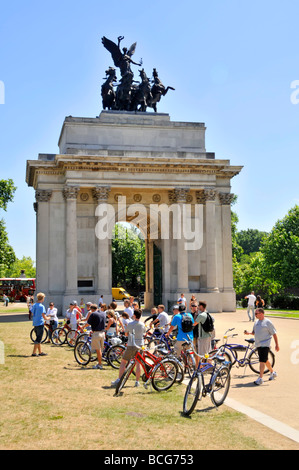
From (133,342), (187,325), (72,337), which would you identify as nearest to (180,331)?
(187,325)

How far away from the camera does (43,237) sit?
3706 centimetres

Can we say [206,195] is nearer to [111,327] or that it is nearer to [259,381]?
[111,327]

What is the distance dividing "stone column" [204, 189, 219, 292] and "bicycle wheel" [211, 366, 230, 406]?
2747 centimetres

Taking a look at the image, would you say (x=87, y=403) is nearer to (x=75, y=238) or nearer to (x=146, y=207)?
(x=75, y=238)

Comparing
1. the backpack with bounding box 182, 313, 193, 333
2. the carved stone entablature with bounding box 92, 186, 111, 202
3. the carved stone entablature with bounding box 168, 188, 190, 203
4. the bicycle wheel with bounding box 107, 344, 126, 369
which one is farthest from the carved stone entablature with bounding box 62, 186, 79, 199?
the backpack with bounding box 182, 313, 193, 333

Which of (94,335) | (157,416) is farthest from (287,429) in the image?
(94,335)

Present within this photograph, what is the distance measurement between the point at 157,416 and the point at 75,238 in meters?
27.6

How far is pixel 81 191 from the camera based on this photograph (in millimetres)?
37531

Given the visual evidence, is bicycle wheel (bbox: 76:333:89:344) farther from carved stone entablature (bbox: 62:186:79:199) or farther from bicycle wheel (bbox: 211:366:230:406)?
carved stone entablature (bbox: 62:186:79:199)

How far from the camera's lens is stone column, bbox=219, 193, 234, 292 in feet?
130

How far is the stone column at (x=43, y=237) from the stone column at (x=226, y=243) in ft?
42.6

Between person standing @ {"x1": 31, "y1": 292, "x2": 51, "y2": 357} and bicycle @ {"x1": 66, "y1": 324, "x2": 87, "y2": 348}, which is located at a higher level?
person standing @ {"x1": 31, "y1": 292, "x2": 51, "y2": 357}

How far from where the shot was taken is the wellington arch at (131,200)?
120 ft

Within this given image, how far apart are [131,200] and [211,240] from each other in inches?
260
